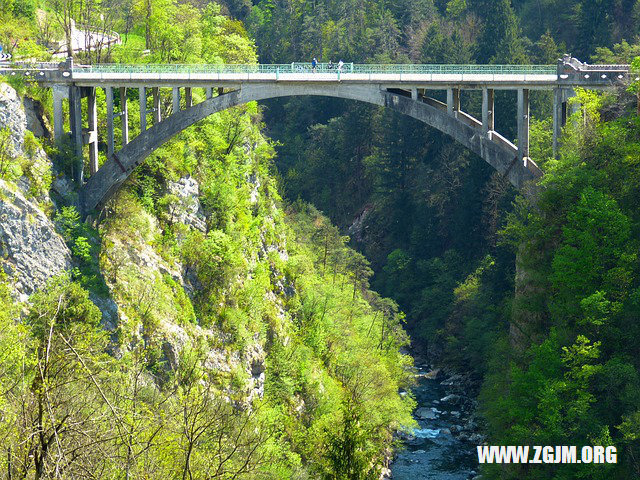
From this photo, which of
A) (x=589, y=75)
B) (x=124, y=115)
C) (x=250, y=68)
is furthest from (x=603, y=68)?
(x=124, y=115)

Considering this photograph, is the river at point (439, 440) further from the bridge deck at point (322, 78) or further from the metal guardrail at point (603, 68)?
the metal guardrail at point (603, 68)

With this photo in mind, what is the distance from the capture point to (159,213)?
39531 mm

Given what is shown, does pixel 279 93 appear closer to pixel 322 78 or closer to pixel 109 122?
pixel 322 78

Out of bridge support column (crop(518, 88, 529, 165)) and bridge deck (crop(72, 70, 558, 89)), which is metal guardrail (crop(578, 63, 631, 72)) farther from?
bridge support column (crop(518, 88, 529, 165))

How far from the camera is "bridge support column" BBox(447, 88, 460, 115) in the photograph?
3806 centimetres

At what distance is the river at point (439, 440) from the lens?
138 ft

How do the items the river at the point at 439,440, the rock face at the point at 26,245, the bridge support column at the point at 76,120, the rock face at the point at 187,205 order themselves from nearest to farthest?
the rock face at the point at 26,245 < the bridge support column at the point at 76,120 < the rock face at the point at 187,205 < the river at the point at 439,440

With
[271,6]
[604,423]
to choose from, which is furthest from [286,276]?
[271,6]

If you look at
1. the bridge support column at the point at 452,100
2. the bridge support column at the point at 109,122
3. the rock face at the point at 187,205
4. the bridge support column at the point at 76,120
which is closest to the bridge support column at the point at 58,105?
the bridge support column at the point at 76,120

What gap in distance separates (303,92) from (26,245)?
1203cm

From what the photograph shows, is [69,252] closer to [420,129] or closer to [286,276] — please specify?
[286,276]

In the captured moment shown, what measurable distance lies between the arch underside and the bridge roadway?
0.04 m

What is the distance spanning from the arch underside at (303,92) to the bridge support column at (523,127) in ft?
0.86

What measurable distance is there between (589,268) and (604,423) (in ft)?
17.4
